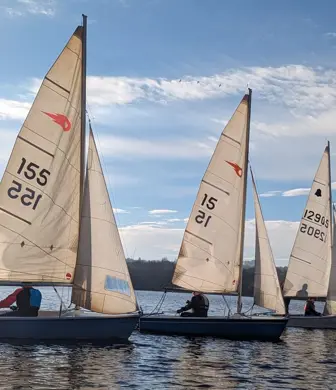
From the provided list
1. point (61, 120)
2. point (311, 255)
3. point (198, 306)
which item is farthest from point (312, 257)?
point (61, 120)

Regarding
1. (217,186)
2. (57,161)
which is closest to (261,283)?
(217,186)

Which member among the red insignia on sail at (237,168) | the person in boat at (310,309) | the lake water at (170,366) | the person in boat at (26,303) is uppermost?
the red insignia on sail at (237,168)

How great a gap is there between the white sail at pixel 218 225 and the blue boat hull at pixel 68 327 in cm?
611

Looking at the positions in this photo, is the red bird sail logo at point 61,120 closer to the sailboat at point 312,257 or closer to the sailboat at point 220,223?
the sailboat at point 220,223

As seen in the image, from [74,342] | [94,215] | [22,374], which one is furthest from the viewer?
[94,215]

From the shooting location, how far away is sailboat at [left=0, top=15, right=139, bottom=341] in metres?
21.5

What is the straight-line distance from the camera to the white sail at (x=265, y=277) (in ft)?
89.2

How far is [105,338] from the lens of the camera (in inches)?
842

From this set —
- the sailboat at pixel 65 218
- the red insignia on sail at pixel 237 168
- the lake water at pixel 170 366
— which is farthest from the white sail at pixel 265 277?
the sailboat at pixel 65 218

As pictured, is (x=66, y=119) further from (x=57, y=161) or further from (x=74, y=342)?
(x=74, y=342)

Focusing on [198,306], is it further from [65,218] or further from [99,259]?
[65,218]

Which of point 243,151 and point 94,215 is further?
point 243,151

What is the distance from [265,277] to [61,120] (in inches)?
422

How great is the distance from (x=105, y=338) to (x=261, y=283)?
8.40 meters
